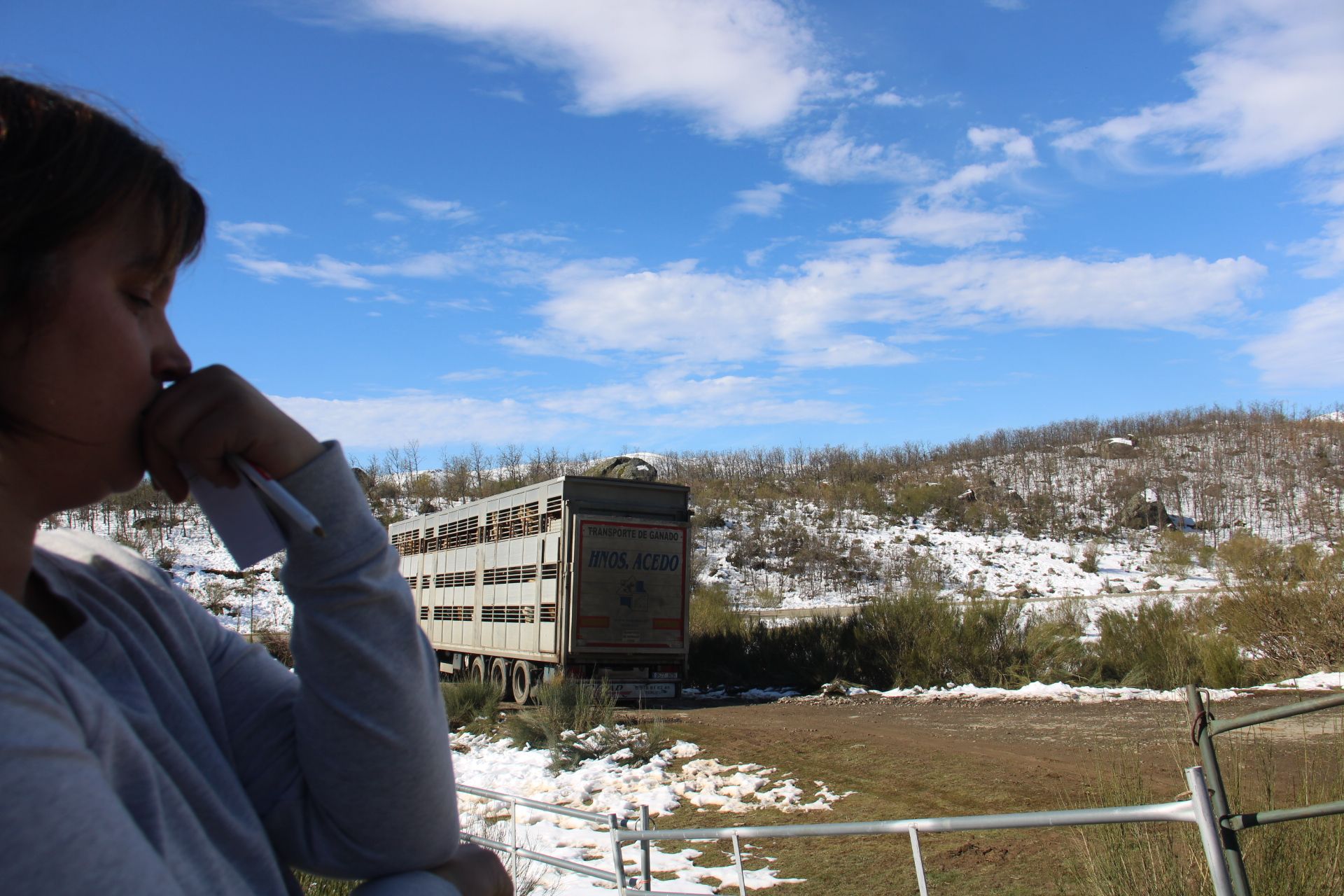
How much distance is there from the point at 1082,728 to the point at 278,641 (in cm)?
1636

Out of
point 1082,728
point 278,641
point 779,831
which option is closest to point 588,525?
point 1082,728

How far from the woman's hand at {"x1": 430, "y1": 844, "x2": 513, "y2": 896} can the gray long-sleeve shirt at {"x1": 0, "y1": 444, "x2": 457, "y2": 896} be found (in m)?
0.03

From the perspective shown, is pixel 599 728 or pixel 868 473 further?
pixel 868 473

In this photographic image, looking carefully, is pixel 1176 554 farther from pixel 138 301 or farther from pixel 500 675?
pixel 138 301

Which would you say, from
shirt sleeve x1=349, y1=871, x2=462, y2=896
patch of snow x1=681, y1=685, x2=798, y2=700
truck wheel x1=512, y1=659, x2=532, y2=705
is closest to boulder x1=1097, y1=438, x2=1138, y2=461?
patch of snow x1=681, y1=685, x2=798, y2=700

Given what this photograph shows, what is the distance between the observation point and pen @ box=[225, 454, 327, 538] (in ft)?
3.10

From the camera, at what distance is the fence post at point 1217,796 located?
11.4 feet

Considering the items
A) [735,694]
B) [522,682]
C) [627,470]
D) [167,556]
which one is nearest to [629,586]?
[522,682]

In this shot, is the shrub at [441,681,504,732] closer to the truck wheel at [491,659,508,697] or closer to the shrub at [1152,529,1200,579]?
the truck wheel at [491,659,508,697]

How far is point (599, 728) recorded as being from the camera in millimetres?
11844

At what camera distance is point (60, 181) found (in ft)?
2.91

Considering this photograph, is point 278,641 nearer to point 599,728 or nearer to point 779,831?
point 599,728

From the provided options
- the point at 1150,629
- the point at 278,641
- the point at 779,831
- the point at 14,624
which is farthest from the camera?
the point at 278,641

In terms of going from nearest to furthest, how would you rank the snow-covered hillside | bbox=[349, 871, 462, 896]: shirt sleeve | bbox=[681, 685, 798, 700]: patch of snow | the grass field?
1. bbox=[349, 871, 462, 896]: shirt sleeve
2. the grass field
3. bbox=[681, 685, 798, 700]: patch of snow
4. the snow-covered hillside
